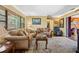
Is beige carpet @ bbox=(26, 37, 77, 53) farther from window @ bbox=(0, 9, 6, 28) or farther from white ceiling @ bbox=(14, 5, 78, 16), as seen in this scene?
window @ bbox=(0, 9, 6, 28)

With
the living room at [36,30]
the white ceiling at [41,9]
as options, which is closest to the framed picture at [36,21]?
the living room at [36,30]

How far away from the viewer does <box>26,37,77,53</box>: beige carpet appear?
322cm

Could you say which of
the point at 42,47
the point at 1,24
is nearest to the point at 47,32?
the point at 42,47

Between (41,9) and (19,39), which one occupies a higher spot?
(41,9)

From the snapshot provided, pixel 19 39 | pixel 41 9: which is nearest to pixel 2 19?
pixel 19 39

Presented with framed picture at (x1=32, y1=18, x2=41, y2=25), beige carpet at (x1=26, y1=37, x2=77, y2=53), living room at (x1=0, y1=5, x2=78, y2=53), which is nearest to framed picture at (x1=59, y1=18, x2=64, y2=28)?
living room at (x1=0, y1=5, x2=78, y2=53)

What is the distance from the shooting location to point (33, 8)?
10.5ft

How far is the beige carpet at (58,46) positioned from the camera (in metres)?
3.22

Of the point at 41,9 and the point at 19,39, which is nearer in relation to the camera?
the point at 41,9

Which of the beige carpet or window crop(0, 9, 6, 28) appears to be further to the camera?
the beige carpet

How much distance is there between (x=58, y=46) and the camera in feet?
10.6

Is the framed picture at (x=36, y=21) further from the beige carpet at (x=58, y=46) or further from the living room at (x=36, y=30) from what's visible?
the beige carpet at (x=58, y=46)

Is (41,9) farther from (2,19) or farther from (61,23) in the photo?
(2,19)
